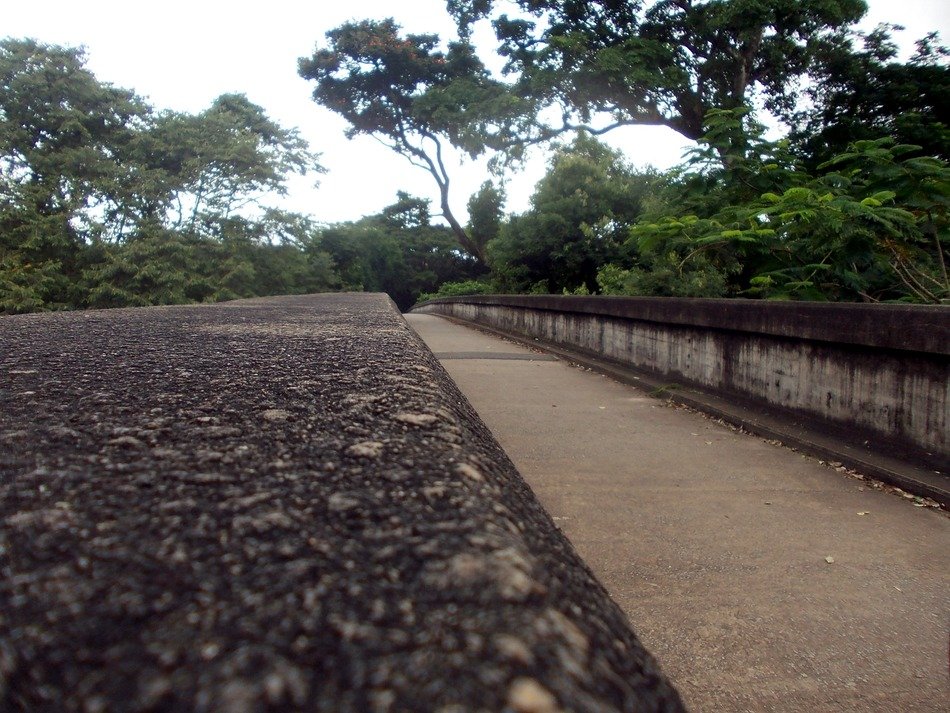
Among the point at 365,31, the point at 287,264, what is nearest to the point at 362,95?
the point at 365,31

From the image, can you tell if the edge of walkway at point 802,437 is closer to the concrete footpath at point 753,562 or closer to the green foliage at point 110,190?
the concrete footpath at point 753,562

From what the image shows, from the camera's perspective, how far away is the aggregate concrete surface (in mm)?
453

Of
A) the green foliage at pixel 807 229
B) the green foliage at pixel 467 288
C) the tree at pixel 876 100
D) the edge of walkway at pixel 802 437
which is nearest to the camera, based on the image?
the edge of walkway at pixel 802 437

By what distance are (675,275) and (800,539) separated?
5254 millimetres

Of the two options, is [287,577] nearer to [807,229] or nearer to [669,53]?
[807,229]

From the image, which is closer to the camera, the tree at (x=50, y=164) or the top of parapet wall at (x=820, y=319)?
the top of parapet wall at (x=820, y=319)

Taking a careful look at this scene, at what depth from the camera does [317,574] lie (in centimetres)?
57

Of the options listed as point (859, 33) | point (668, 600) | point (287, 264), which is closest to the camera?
point (668, 600)

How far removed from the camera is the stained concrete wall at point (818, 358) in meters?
3.44

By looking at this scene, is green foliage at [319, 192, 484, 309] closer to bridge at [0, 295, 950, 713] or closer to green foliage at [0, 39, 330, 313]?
green foliage at [0, 39, 330, 313]

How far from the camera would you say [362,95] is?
3003 centimetres

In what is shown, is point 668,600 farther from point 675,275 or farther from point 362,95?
point 362,95

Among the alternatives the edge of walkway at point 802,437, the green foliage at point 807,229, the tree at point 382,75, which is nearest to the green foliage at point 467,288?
the tree at point 382,75

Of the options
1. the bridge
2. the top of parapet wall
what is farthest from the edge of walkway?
the bridge
